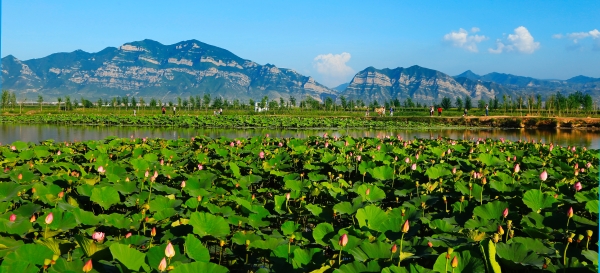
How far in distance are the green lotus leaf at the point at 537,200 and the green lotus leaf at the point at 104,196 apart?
371 cm

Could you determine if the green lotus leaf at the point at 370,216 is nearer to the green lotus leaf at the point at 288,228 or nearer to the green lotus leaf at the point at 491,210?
the green lotus leaf at the point at 288,228

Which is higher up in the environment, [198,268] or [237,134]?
[198,268]

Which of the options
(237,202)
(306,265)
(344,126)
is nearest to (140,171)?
(237,202)

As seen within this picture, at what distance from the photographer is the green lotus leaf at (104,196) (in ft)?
13.3

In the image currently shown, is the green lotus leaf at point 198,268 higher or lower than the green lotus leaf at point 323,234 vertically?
higher

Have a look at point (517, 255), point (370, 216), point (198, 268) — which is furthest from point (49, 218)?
point (517, 255)

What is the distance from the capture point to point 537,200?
385 cm

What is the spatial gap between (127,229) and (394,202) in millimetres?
3009

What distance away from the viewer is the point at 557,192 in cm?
453

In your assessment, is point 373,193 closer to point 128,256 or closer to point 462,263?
point 462,263

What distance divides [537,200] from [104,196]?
3893mm

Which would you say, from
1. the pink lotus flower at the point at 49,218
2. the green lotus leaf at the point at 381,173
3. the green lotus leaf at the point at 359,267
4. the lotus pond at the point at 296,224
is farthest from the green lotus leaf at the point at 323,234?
the green lotus leaf at the point at 381,173

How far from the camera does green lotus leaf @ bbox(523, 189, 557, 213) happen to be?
12.5ft

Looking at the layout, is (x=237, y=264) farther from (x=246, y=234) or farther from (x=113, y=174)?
(x=113, y=174)
